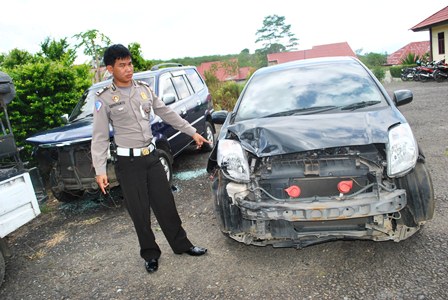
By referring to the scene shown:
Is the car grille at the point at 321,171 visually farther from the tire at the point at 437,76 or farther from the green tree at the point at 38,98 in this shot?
the tire at the point at 437,76

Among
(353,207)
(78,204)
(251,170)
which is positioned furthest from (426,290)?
(78,204)

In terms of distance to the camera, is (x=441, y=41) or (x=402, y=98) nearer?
(x=402, y=98)

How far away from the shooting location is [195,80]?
717cm

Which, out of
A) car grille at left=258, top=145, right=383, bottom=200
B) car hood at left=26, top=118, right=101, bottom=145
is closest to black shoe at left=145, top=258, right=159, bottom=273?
car grille at left=258, top=145, right=383, bottom=200

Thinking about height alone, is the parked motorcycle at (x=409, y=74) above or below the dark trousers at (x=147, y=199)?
below

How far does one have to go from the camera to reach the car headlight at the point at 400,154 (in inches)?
102

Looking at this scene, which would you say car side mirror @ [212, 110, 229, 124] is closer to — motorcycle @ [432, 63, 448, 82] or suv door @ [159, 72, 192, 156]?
suv door @ [159, 72, 192, 156]

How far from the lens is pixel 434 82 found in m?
16.6

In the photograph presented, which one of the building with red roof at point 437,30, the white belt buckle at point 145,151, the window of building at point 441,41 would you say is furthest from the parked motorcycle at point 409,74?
the white belt buckle at point 145,151

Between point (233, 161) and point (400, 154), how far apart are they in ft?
4.03

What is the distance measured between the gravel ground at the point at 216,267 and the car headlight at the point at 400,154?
77cm

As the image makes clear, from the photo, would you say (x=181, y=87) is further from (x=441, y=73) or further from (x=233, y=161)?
(x=441, y=73)

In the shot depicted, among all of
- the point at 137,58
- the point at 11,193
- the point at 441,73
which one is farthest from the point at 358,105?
the point at 441,73

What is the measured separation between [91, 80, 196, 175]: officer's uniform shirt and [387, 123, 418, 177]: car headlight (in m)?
1.90
